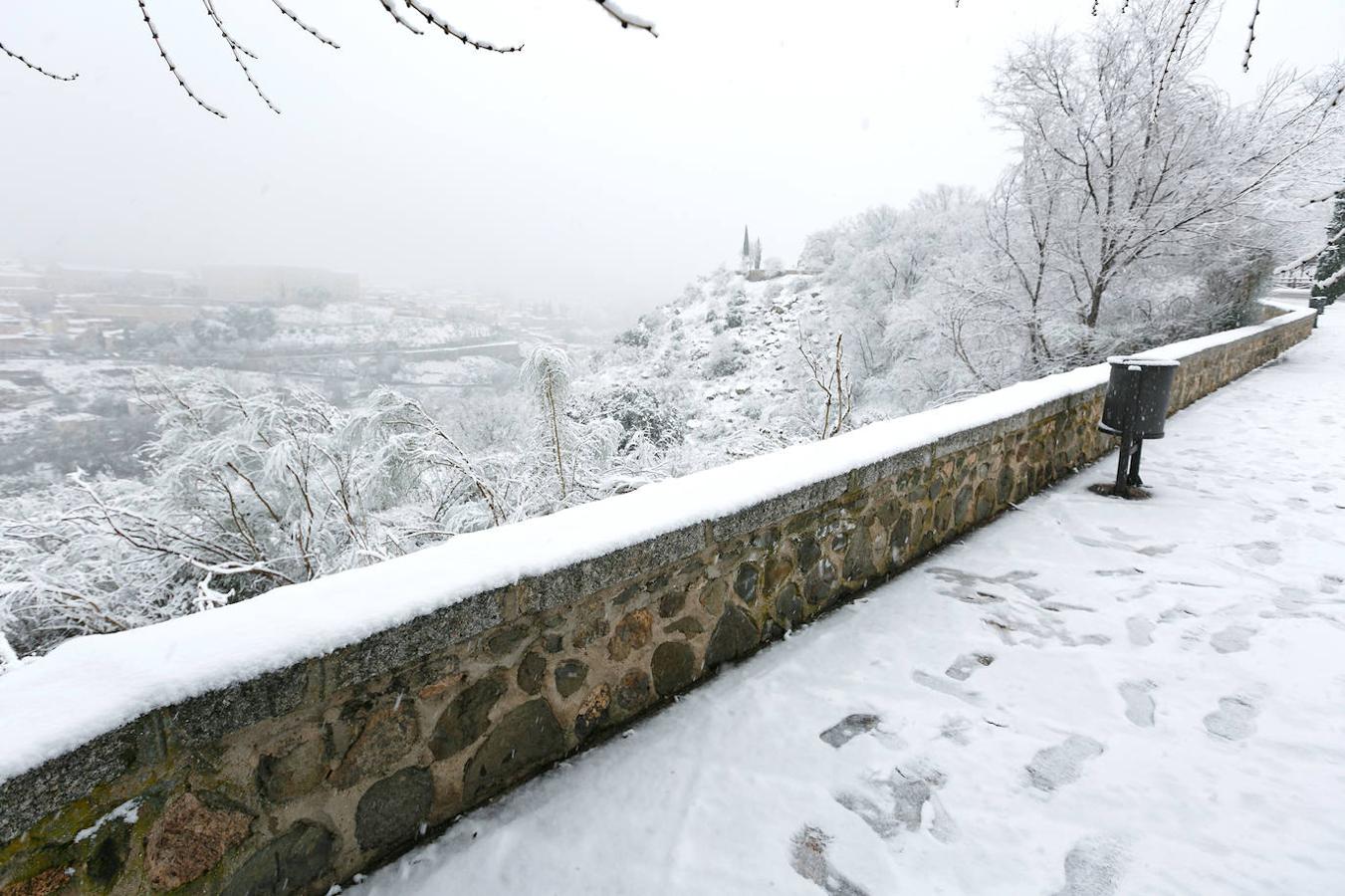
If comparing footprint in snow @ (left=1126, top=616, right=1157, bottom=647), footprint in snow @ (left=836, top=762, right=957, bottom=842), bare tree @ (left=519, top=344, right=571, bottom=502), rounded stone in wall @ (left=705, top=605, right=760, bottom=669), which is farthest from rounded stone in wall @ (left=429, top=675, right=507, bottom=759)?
bare tree @ (left=519, top=344, right=571, bottom=502)

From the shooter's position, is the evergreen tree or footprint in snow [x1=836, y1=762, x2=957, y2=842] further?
the evergreen tree

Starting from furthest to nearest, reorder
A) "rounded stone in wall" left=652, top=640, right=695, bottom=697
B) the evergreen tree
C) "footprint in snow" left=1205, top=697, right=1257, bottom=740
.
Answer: the evergreen tree < "rounded stone in wall" left=652, top=640, right=695, bottom=697 < "footprint in snow" left=1205, top=697, right=1257, bottom=740

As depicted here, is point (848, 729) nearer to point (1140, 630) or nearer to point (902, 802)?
point (902, 802)

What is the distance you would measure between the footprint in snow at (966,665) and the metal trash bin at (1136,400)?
2.78 meters

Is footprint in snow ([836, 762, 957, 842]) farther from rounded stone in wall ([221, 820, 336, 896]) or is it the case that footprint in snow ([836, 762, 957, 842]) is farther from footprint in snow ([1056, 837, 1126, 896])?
rounded stone in wall ([221, 820, 336, 896])

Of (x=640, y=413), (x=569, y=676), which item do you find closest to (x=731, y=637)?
(x=569, y=676)

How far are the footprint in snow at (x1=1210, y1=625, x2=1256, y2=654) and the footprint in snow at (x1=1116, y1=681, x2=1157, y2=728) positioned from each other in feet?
1.76

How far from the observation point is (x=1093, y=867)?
1.74 metres

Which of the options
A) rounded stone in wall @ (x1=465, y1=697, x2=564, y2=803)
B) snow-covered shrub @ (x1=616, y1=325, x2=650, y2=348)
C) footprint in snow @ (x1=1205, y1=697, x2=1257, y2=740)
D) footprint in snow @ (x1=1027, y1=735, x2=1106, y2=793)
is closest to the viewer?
rounded stone in wall @ (x1=465, y1=697, x2=564, y2=803)

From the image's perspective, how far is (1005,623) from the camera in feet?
9.95

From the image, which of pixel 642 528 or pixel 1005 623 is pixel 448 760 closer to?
pixel 642 528

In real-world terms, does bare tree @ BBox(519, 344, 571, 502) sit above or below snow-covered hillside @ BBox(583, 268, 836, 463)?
above

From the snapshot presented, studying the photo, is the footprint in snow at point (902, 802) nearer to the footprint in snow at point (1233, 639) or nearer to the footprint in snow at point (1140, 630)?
the footprint in snow at point (1140, 630)

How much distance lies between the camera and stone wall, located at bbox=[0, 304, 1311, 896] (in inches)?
49.6
